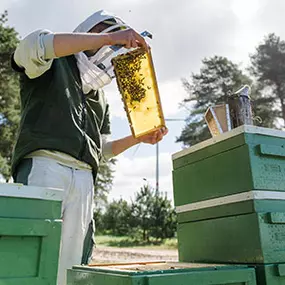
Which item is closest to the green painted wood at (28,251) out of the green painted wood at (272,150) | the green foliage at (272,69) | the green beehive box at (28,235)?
the green beehive box at (28,235)

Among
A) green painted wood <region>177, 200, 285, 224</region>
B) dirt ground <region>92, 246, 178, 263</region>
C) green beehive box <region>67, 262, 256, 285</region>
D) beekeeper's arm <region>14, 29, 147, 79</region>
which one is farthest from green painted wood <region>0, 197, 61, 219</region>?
dirt ground <region>92, 246, 178, 263</region>

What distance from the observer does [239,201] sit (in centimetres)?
173

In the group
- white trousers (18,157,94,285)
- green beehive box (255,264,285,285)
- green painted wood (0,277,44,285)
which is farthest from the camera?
white trousers (18,157,94,285)

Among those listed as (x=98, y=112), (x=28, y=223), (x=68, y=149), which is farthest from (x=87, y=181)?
(x=28, y=223)

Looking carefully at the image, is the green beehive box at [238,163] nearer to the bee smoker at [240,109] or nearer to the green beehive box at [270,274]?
the bee smoker at [240,109]

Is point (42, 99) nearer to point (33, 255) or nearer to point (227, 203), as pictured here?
point (33, 255)

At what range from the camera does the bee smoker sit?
6.48 feet

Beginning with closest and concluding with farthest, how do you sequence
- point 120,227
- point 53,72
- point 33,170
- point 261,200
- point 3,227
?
1. point 3,227
2. point 261,200
3. point 33,170
4. point 53,72
5. point 120,227

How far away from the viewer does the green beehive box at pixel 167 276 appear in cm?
127

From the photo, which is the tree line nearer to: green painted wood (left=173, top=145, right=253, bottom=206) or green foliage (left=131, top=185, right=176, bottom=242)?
green foliage (left=131, top=185, right=176, bottom=242)

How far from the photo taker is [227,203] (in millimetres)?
1815

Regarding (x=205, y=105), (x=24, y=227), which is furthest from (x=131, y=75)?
(x=205, y=105)

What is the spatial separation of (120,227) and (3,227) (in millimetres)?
18393

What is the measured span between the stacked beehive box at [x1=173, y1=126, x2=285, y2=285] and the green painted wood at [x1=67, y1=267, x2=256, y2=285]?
14 centimetres
